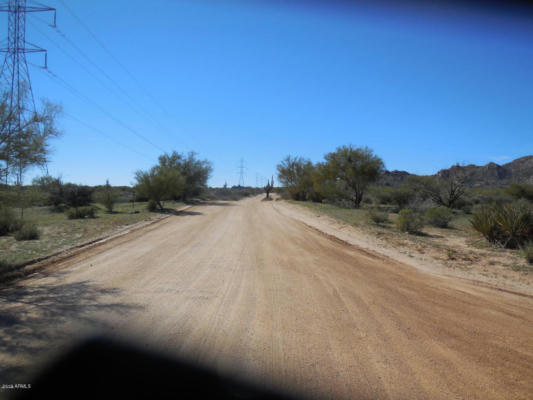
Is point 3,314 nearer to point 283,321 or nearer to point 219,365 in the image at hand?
point 219,365

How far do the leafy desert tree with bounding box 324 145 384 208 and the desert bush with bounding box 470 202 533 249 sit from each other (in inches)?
772

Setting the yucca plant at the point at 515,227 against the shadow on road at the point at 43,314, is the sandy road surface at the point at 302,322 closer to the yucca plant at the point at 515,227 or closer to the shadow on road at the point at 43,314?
the shadow on road at the point at 43,314

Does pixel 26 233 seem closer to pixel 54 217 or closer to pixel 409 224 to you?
pixel 54 217

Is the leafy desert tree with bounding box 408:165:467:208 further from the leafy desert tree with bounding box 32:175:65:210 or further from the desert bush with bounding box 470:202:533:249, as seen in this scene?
the leafy desert tree with bounding box 32:175:65:210

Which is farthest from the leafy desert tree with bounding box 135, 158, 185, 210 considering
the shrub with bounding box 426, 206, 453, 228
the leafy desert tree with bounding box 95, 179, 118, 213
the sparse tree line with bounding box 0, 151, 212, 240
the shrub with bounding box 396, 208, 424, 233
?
the shrub with bounding box 426, 206, 453, 228

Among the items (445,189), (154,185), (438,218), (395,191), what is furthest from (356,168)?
(154,185)

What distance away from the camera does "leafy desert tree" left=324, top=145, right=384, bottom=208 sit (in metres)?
32.4

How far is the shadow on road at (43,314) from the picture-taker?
Result: 338 centimetres

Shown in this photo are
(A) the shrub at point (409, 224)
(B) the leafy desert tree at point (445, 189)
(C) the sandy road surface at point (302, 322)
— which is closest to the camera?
(C) the sandy road surface at point (302, 322)

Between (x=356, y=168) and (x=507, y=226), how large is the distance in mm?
22267

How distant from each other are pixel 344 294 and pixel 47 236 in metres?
12.0

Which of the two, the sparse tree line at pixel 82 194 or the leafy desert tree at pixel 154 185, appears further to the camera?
the leafy desert tree at pixel 154 185

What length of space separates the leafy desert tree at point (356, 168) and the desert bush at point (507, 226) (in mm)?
19618

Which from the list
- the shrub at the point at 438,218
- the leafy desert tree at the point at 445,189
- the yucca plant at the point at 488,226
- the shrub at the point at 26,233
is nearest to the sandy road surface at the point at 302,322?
the shrub at the point at 26,233
